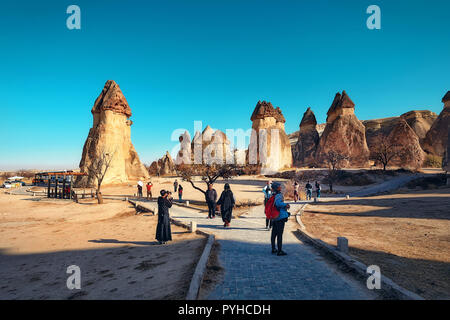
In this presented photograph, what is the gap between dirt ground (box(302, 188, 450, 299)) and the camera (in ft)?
13.3

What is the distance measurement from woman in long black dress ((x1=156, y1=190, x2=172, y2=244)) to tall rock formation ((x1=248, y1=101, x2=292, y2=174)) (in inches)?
1385

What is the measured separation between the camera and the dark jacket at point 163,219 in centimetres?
651

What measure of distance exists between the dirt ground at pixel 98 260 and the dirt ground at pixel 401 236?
428cm

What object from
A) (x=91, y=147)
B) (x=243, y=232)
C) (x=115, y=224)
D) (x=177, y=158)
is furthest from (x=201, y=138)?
(x=243, y=232)

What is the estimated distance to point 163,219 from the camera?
6.56m

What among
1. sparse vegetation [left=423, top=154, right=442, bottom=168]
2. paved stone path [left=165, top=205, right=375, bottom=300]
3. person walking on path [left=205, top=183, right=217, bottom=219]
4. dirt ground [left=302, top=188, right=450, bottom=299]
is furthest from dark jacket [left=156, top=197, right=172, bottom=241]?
sparse vegetation [left=423, top=154, right=442, bottom=168]

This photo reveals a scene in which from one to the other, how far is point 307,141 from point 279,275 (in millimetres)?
49655

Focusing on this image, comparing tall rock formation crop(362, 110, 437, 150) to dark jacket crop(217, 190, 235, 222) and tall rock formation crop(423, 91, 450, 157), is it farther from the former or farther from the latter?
dark jacket crop(217, 190, 235, 222)

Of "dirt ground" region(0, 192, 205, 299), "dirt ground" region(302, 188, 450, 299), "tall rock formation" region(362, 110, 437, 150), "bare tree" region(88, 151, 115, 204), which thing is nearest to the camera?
"dirt ground" region(0, 192, 205, 299)

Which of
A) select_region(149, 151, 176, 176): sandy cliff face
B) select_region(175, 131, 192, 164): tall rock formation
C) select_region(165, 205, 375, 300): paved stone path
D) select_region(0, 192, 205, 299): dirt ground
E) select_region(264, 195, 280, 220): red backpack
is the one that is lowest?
select_region(0, 192, 205, 299): dirt ground

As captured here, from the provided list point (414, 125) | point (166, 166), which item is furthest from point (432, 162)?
point (166, 166)

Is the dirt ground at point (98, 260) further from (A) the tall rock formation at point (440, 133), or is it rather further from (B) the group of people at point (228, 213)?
(A) the tall rock formation at point (440, 133)

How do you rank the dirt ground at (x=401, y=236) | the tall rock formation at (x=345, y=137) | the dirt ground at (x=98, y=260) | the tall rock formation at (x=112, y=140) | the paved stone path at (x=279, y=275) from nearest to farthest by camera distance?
the paved stone path at (x=279, y=275) → the dirt ground at (x=98, y=260) → the dirt ground at (x=401, y=236) → the tall rock formation at (x=112, y=140) → the tall rock formation at (x=345, y=137)

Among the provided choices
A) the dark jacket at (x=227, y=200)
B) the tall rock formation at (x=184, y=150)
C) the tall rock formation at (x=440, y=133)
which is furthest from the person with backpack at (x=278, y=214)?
the tall rock formation at (x=440, y=133)
